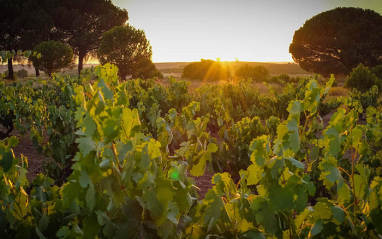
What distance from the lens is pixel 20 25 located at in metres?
32.2

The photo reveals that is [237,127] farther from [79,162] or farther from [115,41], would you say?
[115,41]

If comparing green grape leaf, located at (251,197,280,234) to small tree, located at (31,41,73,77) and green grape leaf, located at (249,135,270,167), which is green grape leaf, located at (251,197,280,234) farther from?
small tree, located at (31,41,73,77)

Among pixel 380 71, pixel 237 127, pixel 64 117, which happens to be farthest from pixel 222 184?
pixel 380 71

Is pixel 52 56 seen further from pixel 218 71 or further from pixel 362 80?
pixel 362 80

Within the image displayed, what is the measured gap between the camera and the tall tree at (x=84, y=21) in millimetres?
37250

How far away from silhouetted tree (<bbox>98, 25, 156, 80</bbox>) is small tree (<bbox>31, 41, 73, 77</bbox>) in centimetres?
345

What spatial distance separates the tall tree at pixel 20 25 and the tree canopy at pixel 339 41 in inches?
1090

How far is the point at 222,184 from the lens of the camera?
1.57 m

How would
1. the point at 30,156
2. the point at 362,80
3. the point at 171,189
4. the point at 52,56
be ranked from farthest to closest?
the point at 52,56 < the point at 362,80 < the point at 30,156 < the point at 171,189

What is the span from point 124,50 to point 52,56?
Answer: 276 inches

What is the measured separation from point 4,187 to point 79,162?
2.49 feet

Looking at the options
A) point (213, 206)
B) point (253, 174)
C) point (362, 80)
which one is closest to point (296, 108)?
point (253, 174)

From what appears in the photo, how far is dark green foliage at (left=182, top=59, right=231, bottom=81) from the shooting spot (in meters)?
32.6

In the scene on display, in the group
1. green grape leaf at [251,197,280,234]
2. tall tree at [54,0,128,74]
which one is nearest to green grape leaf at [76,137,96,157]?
green grape leaf at [251,197,280,234]
